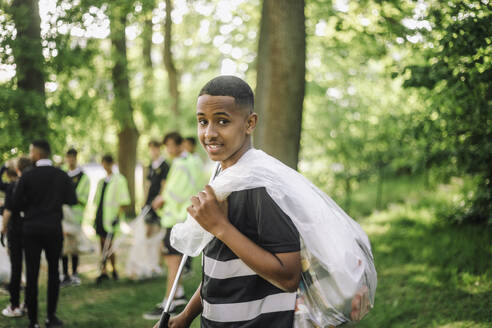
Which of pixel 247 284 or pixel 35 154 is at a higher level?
pixel 35 154

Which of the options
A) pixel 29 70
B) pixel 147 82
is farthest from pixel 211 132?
pixel 147 82

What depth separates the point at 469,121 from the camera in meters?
5.20

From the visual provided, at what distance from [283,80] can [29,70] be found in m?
4.09

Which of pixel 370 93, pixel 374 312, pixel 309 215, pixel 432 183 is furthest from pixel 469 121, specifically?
pixel 370 93

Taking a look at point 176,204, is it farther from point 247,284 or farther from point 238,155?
point 247,284

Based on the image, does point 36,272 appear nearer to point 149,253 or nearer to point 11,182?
point 11,182

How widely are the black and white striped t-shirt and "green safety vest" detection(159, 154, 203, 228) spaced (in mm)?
4291

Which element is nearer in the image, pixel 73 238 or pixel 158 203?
pixel 158 203

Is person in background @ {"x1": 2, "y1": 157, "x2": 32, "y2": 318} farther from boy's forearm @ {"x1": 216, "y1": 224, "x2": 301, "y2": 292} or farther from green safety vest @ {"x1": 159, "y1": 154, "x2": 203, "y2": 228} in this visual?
boy's forearm @ {"x1": 216, "y1": 224, "x2": 301, "y2": 292}

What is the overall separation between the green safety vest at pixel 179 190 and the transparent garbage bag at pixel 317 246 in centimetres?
434

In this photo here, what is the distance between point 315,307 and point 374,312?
13.9 ft

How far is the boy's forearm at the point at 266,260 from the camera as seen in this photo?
5.66 ft

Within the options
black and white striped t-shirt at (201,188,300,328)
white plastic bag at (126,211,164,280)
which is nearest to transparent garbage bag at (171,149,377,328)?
black and white striped t-shirt at (201,188,300,328)

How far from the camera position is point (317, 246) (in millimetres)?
1788
